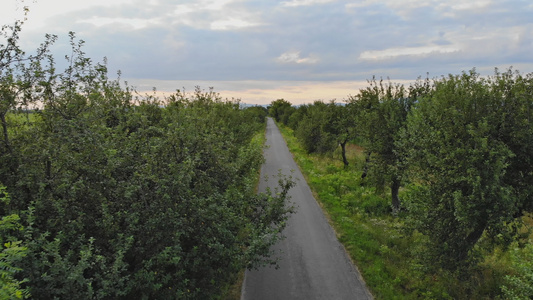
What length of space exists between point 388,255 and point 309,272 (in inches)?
148

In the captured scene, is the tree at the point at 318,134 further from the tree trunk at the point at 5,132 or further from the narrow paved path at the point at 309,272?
the tree trunk at the point at 5,132

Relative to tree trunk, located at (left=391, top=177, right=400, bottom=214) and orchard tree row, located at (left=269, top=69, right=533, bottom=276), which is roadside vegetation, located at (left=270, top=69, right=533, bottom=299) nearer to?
orchard tree row, located at (left=269, top=69, right=533, bottom=276)

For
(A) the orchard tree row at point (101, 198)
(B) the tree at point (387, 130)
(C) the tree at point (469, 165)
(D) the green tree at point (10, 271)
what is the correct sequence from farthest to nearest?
1. (B) the tree at point (387, 130)
2. (C) the tree at point (469, 165)
3. (A) the orchard tree row at point (101, 198)
4. (D) the green tree at point (10, 271)

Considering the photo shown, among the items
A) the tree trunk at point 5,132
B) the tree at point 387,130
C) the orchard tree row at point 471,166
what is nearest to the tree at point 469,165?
the orchard tree row at point 471,166

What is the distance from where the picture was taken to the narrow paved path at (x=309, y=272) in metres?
10.5

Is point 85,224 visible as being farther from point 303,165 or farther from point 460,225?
point 303,165

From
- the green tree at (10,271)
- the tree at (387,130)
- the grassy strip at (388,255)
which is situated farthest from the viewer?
the tree at (387,130)

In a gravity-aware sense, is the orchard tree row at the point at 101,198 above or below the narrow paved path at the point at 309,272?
above

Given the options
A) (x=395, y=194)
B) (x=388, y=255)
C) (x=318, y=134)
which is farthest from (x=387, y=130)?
(x=318, y=134)

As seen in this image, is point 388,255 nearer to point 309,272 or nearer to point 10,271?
point 309,272

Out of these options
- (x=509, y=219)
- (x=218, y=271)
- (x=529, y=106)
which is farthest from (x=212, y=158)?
(x=529, y=106)

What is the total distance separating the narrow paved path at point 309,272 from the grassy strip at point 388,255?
0.55 m

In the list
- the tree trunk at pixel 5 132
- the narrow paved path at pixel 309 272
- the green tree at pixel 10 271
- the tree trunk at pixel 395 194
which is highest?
the tree trunk at pixel 5 132

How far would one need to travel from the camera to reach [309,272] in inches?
466
